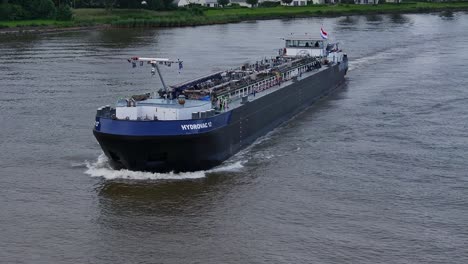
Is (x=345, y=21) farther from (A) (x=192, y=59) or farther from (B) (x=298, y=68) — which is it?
(B) (x=298, y=68)

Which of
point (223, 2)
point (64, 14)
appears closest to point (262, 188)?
point (64, 14)

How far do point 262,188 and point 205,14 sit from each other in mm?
94037

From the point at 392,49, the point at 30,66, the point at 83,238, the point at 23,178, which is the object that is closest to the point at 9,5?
the point at 30,66

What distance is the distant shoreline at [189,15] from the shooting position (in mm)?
94875

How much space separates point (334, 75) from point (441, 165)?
21802 mm

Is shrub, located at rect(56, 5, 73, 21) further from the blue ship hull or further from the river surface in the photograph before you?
the blue ship hull

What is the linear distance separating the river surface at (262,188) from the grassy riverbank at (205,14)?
50.2m

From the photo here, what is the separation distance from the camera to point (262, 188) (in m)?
27.0

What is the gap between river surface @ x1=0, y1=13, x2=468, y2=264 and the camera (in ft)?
70.7

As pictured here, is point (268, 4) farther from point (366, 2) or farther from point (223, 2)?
point (366, 2)

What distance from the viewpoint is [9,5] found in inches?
3851

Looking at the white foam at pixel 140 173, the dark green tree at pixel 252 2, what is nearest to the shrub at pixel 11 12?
the dark green tree at pixel 252 2

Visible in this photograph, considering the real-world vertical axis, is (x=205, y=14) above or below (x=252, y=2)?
below

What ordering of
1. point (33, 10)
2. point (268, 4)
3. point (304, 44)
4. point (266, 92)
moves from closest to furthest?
point (266, 92)
point (304, 44)
point (33, 10)
point (268, 4)
